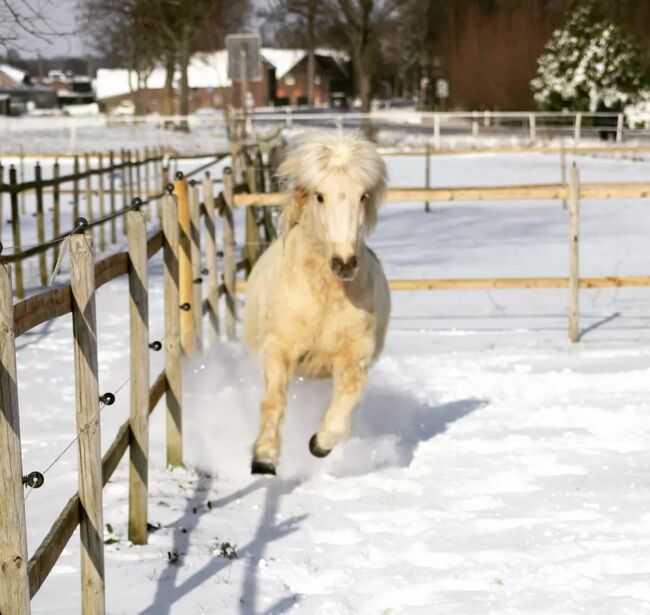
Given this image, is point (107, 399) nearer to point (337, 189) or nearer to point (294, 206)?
point (337, 189)

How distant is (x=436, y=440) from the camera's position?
6617mm

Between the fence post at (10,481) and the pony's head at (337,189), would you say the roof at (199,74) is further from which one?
the fence post at (10,481)

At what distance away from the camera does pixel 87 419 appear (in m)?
3.37

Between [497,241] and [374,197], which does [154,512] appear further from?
[497,241]

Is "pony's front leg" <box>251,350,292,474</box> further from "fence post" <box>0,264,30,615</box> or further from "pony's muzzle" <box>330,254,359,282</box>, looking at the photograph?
"fence post" <box>0,264,30,615</box>

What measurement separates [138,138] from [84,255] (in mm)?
40413

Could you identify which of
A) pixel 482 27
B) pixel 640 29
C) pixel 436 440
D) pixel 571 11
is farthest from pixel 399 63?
pixel 436 440

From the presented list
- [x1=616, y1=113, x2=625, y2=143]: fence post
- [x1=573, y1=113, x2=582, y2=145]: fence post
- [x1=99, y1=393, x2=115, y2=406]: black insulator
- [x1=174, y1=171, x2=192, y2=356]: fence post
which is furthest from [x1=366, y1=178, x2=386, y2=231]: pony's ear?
[x1=573, y1=113, x2=582, y2=145]: fence post

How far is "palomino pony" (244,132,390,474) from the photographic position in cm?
530

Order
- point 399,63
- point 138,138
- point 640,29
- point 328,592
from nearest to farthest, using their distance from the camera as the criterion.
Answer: point 328,592
point 640,29
point 138,138
point 399,63

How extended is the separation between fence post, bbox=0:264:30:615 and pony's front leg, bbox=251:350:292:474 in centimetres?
252

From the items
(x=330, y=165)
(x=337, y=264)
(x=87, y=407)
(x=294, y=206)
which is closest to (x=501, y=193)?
(x=294, y=206)

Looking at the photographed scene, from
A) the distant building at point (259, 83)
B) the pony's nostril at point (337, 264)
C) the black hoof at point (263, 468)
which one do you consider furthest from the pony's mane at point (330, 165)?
the distant building at point (259, 83)

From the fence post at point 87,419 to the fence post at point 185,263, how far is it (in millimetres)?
3674
